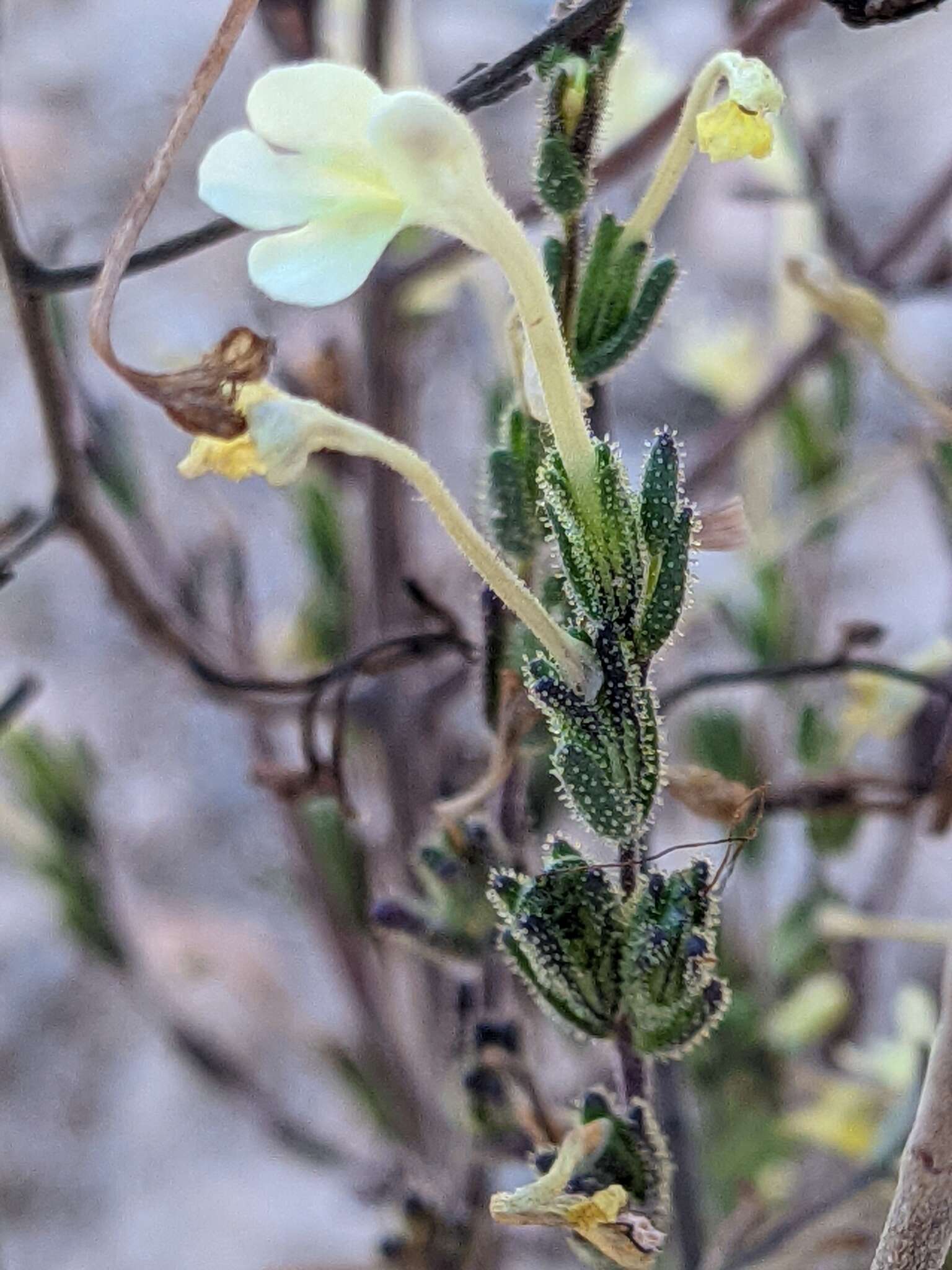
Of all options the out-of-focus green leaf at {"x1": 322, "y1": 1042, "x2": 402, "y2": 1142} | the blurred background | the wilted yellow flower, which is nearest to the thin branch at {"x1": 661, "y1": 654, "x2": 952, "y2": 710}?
the blurred background

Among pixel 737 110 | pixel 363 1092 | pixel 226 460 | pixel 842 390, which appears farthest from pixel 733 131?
pixel 363 1092

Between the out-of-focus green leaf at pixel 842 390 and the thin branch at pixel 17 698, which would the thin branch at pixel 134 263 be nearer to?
the thin branch at pixel 17 698

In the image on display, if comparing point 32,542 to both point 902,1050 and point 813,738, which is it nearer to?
point 813,738

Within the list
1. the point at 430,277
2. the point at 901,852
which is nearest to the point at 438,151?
the point at 430,277

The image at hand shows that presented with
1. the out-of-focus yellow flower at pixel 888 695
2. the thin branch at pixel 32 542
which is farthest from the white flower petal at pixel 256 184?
the out-of-focus yellow flower at pixel 888 695

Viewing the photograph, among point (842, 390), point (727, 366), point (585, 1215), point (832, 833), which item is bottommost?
point (585, 1215)

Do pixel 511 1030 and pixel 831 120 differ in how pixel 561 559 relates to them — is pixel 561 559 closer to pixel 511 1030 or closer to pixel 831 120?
pixel 511 1030
